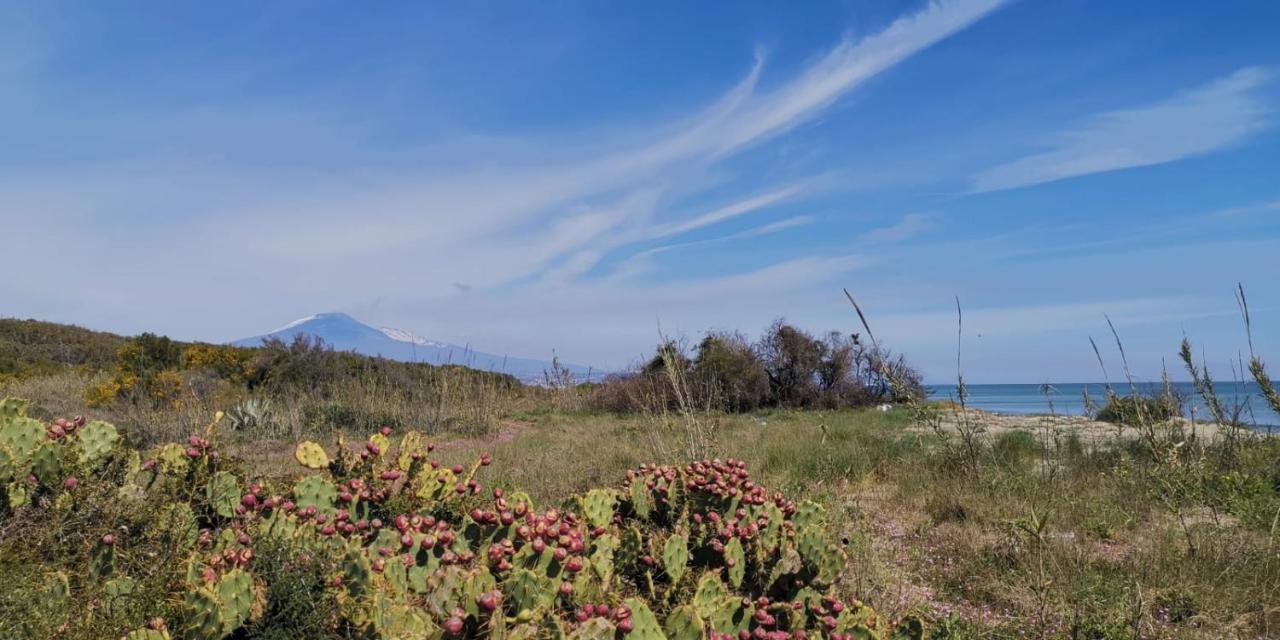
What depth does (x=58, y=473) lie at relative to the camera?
11.4 ft

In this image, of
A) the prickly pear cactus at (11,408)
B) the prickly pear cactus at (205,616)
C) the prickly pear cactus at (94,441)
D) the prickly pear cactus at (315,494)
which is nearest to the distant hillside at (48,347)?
the prickly pear cactus at (11,408)

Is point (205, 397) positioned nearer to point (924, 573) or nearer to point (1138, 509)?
point (924, 573)

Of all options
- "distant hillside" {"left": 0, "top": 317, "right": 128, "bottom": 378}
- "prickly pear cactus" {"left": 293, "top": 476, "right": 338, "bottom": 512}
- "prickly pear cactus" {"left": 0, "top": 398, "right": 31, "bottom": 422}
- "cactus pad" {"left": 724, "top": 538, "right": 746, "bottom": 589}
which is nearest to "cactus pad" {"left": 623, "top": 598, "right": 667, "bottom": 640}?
"cactus pad" {"left": 724, "top": 538, "right": 746, "bottom": 589}

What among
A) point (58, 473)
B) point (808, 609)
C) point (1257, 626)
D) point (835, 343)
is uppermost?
point (835, 343)

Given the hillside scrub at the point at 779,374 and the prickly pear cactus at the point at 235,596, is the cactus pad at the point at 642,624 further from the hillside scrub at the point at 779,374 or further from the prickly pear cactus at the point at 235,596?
the hillside scrub at the point at 779,374

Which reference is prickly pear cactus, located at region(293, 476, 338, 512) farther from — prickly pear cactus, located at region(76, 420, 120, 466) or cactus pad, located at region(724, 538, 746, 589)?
cactus pad, located at region(724, 538, 746, 589)

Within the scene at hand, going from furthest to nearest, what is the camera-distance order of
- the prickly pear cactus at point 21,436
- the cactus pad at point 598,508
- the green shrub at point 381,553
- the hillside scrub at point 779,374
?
the hillside scrub at point 779,374
the cactus pad at point 598,508
the prickly pear cactus at point 21,436
the green shrub at point 381,553

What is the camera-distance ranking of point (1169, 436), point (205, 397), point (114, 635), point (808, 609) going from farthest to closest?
1. point (205, 397)
2. point (1169, 436)
3. point (808, 609)
4. point (114, 635)

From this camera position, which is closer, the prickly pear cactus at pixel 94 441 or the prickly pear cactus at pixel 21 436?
the prickly pear cactus at pixel 21 436

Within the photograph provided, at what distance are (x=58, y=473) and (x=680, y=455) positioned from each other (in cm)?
453

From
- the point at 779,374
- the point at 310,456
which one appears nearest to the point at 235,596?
the point at 310,456

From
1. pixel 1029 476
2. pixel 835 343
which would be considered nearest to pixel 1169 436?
pixel 1029 476

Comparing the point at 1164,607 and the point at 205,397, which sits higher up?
the point at 205,397

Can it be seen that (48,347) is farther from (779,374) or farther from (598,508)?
(598,508)
